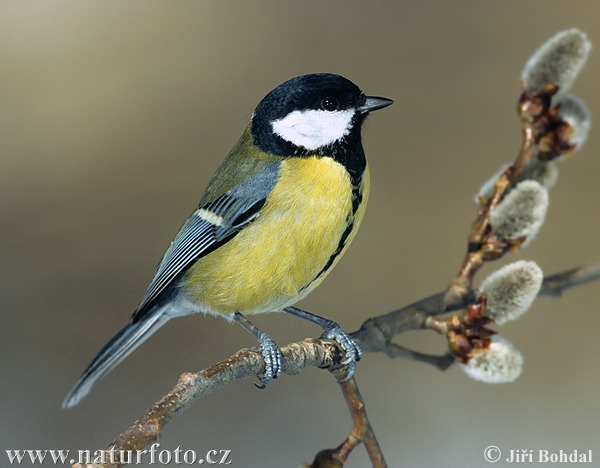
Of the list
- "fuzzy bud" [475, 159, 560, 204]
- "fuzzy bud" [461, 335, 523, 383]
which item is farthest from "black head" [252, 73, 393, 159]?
"fuzzy bud" [461, 335, 523, 383]

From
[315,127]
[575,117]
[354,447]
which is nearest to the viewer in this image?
[354,447]

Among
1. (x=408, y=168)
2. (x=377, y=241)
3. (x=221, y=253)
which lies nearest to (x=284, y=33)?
(x=408, y=168)

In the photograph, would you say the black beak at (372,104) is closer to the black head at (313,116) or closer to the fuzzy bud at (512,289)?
the black head at (313,116)

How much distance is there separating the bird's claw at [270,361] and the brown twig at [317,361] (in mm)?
38

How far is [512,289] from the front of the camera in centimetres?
69

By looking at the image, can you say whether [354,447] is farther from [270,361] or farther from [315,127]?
[315,127]

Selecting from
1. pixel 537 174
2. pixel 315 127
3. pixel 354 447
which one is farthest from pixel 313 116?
pixel 354 447

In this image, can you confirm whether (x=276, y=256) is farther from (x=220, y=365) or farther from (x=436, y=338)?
(x=436, y=338)

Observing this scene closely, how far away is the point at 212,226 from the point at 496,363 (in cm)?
38

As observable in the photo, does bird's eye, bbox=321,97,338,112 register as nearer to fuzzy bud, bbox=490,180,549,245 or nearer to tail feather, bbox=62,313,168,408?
fuzzy bud, bbox=490,180,549,245

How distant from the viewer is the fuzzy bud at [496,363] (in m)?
0.70

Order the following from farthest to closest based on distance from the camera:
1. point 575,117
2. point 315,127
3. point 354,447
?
point 315,127, point 575,117, point 354,447

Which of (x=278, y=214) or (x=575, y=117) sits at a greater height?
(x=575, y=117)

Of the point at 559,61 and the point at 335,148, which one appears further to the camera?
the point at 335,148
